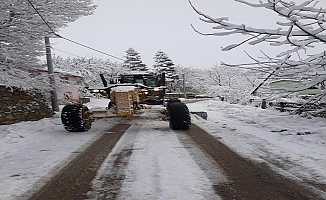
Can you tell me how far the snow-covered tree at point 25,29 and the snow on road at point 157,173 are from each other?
6876 mm

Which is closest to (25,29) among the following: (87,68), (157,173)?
(157,173)

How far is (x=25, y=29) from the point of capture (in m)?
14.5

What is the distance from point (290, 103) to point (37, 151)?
14.5 meters

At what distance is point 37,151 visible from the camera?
8828mm

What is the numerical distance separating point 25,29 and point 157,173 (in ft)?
33.6

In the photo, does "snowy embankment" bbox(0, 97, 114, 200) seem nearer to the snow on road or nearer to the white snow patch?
the white snow patch

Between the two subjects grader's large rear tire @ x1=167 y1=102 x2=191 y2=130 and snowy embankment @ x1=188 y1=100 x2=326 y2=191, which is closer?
snowy embankment @ x1=188 y1=100 x2=326 y2=191

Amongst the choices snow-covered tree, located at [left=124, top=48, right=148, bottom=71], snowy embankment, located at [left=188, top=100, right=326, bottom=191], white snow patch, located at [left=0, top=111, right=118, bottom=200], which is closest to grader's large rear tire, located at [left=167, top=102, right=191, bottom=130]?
snowy embankment, located at [left=188, top=100, right=326, bottom=191]

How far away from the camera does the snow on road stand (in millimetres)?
4883

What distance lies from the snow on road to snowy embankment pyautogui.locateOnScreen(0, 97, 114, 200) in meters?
0.85

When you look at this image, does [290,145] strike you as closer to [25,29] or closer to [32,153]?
[32,153]

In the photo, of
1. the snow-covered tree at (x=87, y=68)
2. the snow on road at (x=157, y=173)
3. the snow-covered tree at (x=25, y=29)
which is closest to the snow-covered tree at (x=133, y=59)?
the snow-covered tree at (x=87, y=68)

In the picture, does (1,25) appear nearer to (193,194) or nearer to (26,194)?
(26,194)

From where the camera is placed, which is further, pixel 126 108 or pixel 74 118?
pixel 126 108
